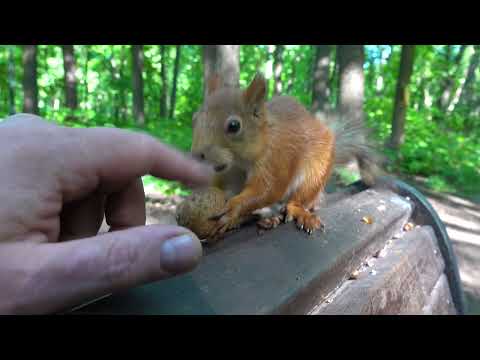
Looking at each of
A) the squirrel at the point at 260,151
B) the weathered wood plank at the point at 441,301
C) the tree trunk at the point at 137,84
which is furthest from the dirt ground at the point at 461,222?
the tree trunk at the point at 137,84

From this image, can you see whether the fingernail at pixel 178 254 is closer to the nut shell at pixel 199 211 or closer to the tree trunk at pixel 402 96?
the nut shell at pixel 199 211

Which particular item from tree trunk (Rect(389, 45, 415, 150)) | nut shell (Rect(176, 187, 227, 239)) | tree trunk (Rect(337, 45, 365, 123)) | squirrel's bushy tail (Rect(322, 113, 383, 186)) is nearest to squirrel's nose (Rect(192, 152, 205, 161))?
nut shell (Rect(176, 187, 227, 239))

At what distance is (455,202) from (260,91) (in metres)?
4.37

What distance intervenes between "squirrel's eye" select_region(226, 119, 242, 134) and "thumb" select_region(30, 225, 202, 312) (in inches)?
27.3

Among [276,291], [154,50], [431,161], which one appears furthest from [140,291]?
[154,50]

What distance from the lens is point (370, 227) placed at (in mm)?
1277

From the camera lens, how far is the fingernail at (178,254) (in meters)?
0.64

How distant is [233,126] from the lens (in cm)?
131

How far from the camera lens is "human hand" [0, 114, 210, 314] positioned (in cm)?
58

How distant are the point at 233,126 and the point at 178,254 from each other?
2.46ft

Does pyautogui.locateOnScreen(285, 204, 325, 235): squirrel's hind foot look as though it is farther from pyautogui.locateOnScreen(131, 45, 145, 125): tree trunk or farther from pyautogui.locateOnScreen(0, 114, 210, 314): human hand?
pyautogui.locateOnScreen(131, 45, 145, 125): tree trunk

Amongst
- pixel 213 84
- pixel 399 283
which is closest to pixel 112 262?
pixel 399 283

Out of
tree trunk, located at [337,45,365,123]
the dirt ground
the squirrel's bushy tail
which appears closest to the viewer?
the squirrel's bushy tail

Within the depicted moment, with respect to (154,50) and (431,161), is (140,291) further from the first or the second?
(154,50)
